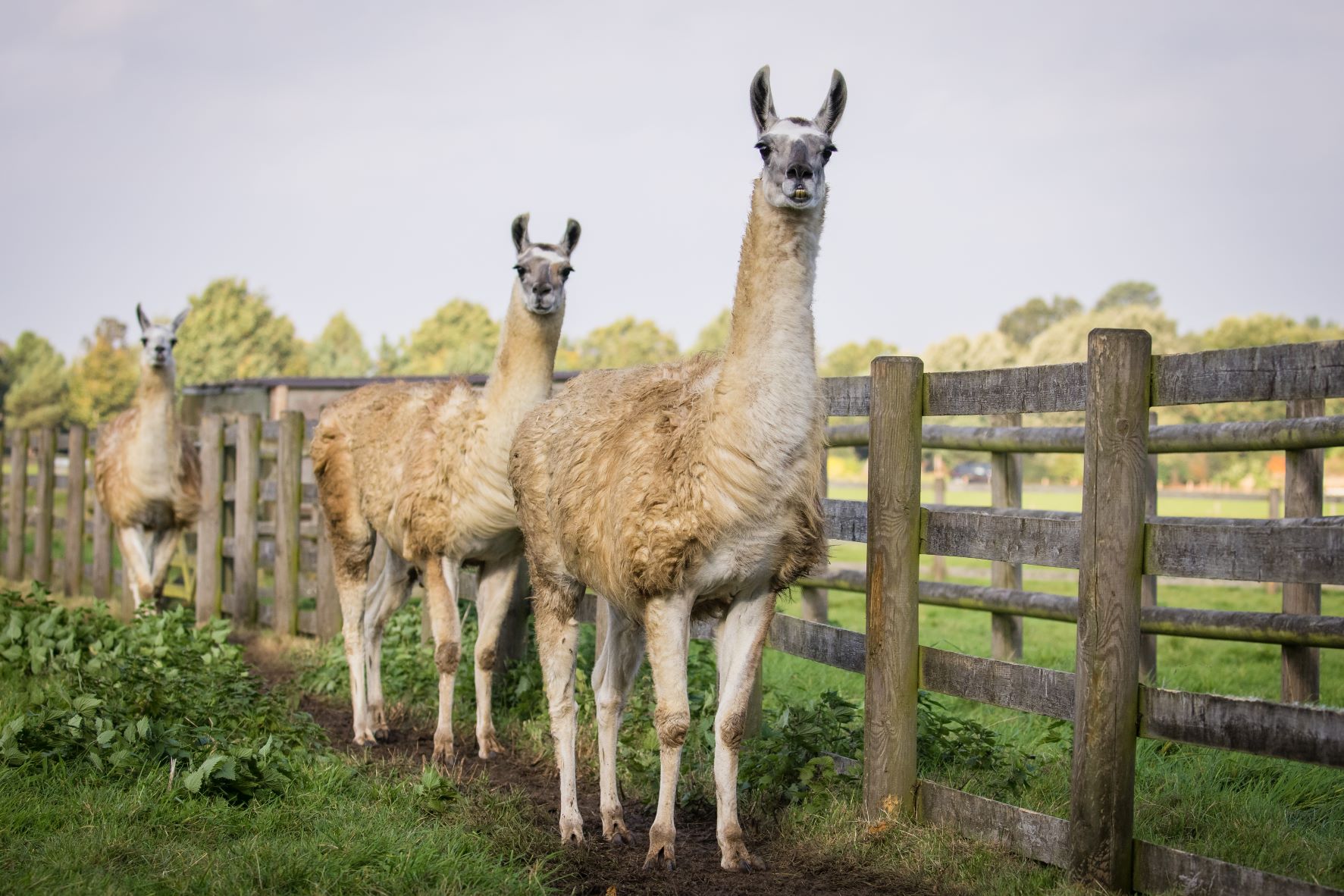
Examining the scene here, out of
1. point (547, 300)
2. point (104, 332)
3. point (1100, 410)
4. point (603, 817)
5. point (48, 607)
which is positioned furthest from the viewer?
point (104, 332)

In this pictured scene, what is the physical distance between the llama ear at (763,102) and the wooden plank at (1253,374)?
1888 millimetres

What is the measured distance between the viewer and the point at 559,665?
576cm

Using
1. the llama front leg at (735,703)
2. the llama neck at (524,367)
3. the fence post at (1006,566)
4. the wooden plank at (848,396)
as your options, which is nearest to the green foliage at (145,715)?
the llama front leg at (735,703)

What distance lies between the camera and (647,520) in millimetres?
4738

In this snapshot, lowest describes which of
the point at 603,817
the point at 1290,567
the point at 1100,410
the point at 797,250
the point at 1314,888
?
the point at 603,817

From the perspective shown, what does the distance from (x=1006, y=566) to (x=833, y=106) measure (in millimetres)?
4570

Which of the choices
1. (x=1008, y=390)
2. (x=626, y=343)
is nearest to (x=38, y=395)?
(x=626, y=343)

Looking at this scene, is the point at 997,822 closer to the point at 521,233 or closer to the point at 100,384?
the point at 521,233

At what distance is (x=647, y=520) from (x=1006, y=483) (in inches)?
184

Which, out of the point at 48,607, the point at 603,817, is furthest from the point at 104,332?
the point at 603,817

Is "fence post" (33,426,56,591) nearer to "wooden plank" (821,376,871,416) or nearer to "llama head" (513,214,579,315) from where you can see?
"llama head" (513,214,579,315)

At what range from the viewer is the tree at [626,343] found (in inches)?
2211

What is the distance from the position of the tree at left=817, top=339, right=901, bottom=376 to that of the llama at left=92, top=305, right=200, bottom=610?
53186 millimetres

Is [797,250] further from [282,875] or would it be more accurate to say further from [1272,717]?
[282,875]
